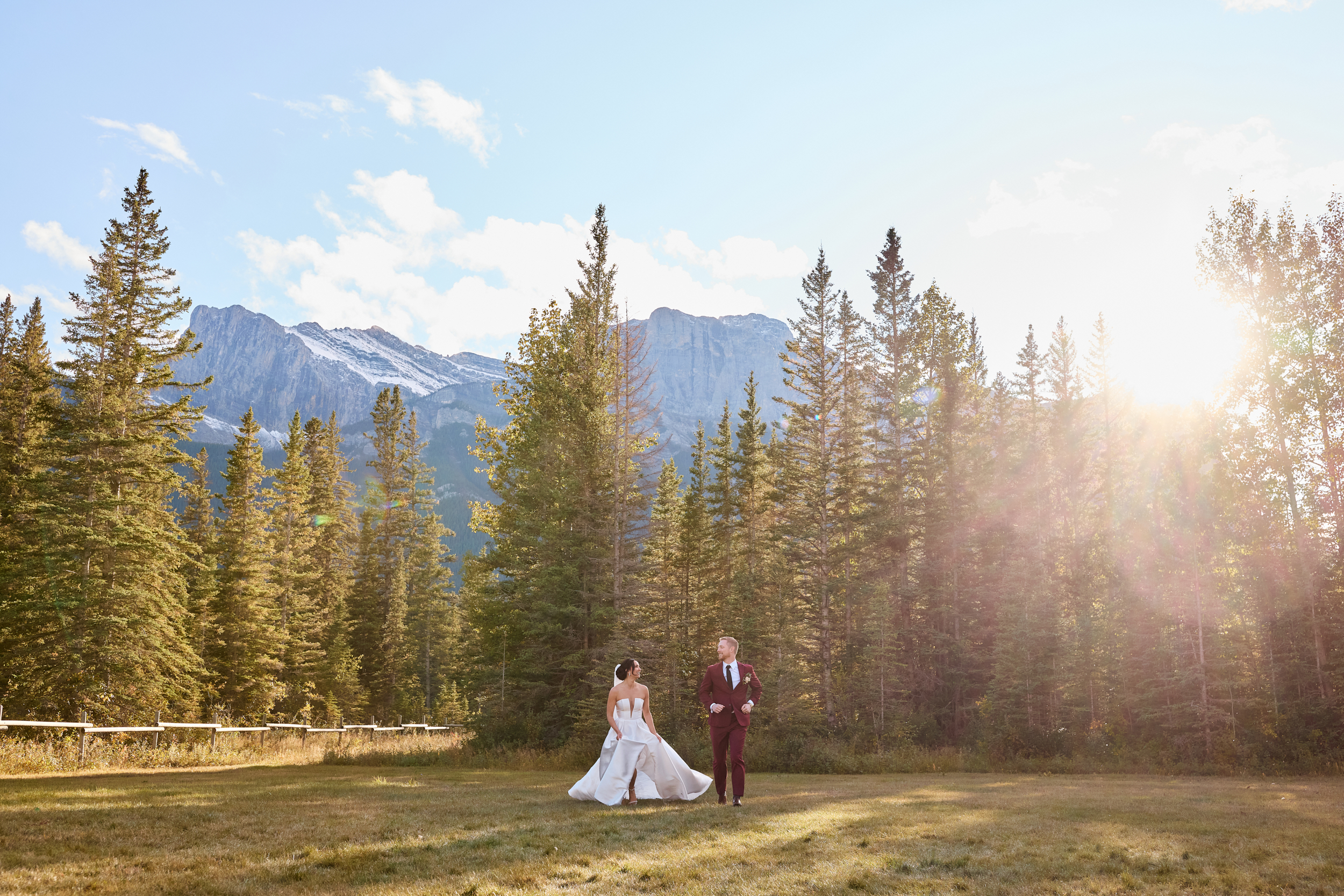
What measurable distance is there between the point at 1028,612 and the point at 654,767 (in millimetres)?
24162

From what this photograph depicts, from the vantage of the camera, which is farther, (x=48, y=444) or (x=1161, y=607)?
(x=48, y=444)

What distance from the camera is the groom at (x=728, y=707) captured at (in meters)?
11.4

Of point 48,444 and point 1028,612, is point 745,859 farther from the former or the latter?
point 48,444

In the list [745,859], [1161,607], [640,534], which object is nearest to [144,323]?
[640,534]

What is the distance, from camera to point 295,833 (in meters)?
8.31

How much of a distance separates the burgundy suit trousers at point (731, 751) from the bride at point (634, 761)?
0.72 m

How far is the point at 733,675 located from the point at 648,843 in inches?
157

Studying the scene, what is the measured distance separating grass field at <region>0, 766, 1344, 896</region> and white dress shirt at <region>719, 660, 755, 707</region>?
168 centimetres

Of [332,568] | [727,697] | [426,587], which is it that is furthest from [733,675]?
[426,587]

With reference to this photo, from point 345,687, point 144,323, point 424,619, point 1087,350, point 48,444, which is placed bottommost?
point 345,687

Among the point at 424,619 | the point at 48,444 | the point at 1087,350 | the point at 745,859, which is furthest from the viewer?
the point at 424,619

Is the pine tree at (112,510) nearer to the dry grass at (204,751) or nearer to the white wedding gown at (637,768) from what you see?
the dry grass at (204,751)

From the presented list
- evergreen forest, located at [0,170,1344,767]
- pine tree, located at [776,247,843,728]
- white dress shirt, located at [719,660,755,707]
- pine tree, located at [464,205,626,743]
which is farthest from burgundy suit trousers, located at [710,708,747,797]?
pine tree, located at [776,247,843,728]

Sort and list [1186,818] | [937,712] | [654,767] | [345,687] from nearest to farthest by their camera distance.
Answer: [1186,818] → [654,767] → [937,712] → [345,687]
